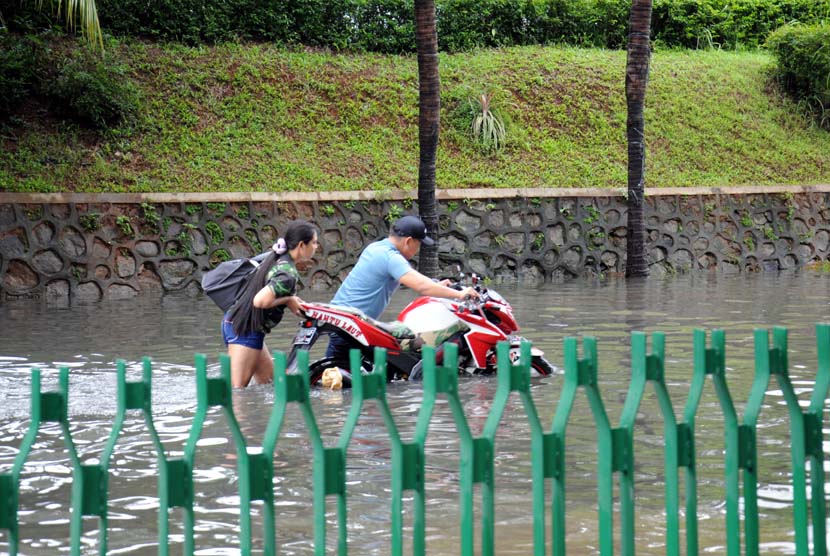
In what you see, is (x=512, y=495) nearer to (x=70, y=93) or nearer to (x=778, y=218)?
(x=70, y=93)

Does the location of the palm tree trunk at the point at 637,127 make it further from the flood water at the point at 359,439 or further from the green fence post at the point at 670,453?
the green fence post at the point at 670,453

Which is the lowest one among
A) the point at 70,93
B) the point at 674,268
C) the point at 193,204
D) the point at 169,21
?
the point at 674,268

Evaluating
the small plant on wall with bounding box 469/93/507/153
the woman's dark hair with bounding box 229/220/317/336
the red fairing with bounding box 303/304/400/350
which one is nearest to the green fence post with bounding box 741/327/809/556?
the woman's dark hair with bounding box 229/220/317/336

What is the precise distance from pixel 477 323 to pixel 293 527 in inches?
179

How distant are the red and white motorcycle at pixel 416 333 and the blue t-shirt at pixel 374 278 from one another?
10.6 inches

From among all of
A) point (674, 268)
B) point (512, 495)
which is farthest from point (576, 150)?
point (512, 495)

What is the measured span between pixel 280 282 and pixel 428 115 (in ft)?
34.9

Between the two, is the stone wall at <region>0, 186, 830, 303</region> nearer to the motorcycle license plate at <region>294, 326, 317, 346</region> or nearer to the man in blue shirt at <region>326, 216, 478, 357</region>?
the man in blue shirt at <region>326, 216, 478, 357</region>

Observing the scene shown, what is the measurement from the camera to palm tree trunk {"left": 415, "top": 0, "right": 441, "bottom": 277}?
18.4m

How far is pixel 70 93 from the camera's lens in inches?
809

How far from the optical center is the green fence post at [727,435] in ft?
12.1

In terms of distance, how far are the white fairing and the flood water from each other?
0.53 m

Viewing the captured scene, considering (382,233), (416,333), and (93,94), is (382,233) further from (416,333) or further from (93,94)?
(416,333)

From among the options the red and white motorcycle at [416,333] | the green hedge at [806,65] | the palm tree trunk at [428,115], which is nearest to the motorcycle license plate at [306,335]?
the red and white motorcycle at [416,333]
